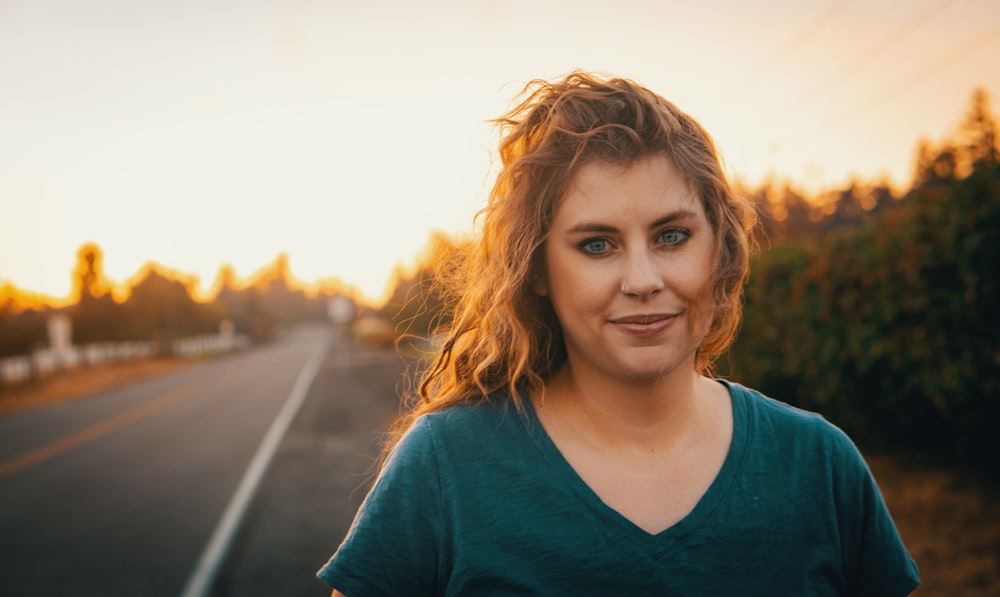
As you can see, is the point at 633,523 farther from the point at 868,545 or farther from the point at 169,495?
the point at 169,495

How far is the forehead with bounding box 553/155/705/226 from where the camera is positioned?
1.69 m

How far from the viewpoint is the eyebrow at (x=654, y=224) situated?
67.0 inches

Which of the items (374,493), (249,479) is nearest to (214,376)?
(249,479)

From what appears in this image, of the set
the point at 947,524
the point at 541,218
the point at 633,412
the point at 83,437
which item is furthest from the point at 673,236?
the point at 83,437

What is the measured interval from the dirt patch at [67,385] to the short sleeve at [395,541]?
22.8 metres

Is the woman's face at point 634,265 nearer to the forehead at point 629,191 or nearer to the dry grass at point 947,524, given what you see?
the forehead at point 629,191

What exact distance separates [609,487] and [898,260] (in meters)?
5.70

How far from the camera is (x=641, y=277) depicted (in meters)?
1.66

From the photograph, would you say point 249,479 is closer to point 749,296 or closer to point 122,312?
point 749,296

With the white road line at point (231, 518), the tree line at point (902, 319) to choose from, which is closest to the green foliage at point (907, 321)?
the tree line at point (902, 319)

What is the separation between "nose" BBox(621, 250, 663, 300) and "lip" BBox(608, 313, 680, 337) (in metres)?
0.06

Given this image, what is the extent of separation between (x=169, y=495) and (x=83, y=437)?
6.96 meters

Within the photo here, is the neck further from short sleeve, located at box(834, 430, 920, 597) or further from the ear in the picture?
short sleeve, located at box(834, 430, 920, 597)

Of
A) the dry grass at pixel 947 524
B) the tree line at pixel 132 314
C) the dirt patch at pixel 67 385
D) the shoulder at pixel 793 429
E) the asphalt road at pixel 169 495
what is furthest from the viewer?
the tree line at pixel 132 314
